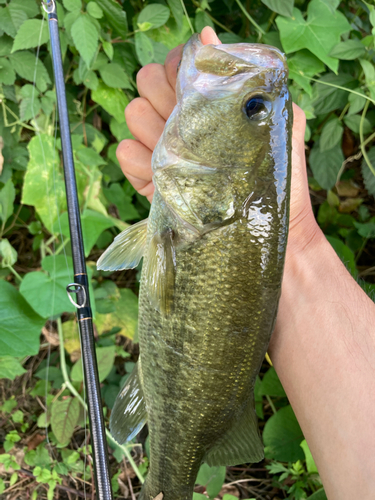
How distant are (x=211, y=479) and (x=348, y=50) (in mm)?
2381

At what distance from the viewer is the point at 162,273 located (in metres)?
1.12

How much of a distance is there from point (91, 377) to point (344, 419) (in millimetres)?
900

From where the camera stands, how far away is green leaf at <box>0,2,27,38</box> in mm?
1562

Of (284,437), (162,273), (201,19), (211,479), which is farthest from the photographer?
(284,437)

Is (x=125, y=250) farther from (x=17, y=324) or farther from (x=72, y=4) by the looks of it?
(x=72, y=4)

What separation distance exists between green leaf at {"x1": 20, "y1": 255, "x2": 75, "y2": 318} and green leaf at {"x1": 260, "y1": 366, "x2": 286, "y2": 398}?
4.67 ft

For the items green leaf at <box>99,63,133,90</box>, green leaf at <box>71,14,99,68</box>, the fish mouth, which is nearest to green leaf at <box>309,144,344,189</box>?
green leaf at <box>99,63,133,90</box>

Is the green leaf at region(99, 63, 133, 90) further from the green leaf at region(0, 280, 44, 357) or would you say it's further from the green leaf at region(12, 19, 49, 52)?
the green leaf at region(0, 280, 44, 357)

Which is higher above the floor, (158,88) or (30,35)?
(30,35)

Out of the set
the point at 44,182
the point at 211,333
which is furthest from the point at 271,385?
the point at 44,182

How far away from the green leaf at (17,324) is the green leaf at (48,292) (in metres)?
0.12

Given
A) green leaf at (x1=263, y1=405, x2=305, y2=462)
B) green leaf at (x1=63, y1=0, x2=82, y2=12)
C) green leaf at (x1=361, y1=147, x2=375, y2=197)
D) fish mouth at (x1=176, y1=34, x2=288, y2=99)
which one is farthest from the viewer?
green leaf at (x1=361, y1=147, x2=375, y2=197)

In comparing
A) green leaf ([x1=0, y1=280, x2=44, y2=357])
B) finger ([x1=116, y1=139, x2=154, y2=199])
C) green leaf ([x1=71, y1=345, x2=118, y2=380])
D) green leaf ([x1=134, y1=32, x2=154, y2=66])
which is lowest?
green leaf ([x1=71, y1=345, x2=118, y2=380])

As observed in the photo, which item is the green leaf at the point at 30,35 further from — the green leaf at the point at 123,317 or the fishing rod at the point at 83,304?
the green leaf at the point at 123,317
